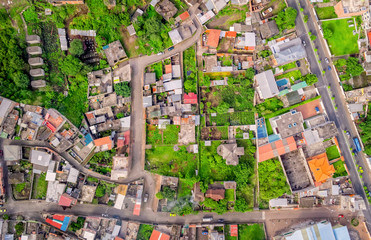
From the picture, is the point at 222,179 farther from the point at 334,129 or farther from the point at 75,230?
the point at 75,230

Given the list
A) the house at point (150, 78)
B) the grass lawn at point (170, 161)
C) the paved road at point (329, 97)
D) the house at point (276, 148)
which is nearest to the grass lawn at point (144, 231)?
the grass lawn at point (170, 161)

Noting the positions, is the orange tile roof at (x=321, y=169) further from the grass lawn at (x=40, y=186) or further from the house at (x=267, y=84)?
the grass lawn at (x=40, y=186)

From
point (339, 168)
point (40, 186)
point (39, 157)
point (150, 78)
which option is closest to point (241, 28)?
point (150, 78)

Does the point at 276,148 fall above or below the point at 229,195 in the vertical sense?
above

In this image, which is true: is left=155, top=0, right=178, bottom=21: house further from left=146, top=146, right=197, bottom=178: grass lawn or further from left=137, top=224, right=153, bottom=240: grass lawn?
left=137, top=224, right=153, bottom=240: grass lawn

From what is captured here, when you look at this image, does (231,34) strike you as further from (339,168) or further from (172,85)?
(339,168)

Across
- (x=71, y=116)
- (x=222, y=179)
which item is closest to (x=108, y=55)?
(x=71, y=116)
